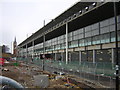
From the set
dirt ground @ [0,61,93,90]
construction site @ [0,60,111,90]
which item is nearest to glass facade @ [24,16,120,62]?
construction site @ [0,60,111,90]

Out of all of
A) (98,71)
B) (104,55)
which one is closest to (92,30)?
(104,55)

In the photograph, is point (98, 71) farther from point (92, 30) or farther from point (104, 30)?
point (92, 30)

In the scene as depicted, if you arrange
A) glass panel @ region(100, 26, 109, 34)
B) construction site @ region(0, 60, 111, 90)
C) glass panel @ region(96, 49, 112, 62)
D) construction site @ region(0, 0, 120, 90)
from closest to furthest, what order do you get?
construction site @ region(0, 60, 111, 90), construction site @ region(0, 0, 120, 90), glass panel @ region(96, 49, 112, 62), glass panel @ region(100, 26, 109, 34)

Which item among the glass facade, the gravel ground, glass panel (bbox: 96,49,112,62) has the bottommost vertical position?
the gravel ground

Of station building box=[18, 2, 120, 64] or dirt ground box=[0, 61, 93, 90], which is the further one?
station building box=[18, 2, 120, 64]

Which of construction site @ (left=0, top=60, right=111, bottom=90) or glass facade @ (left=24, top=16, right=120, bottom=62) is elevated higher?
glass facade @ (left=24, top=16, right=120, bottom=62)

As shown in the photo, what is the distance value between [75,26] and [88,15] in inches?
356

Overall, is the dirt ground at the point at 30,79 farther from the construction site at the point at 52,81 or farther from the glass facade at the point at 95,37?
the glass facade at the point at 95,37

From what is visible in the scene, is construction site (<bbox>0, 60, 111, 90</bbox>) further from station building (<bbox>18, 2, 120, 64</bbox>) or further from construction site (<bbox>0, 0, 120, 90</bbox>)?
station building (<bbox>18, 2, 120, 64</bbox>)

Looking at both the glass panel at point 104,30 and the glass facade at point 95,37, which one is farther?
the glass panel at point 104,30

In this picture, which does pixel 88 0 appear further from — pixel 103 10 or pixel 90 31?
pixel 90 31

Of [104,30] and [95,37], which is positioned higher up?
[104,30]

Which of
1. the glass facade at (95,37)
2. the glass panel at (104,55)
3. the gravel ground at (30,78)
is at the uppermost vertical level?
the glass facade at (95,37)

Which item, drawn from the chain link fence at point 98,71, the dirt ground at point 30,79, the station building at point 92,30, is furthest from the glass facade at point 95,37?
the dirt ground at point 30,79
